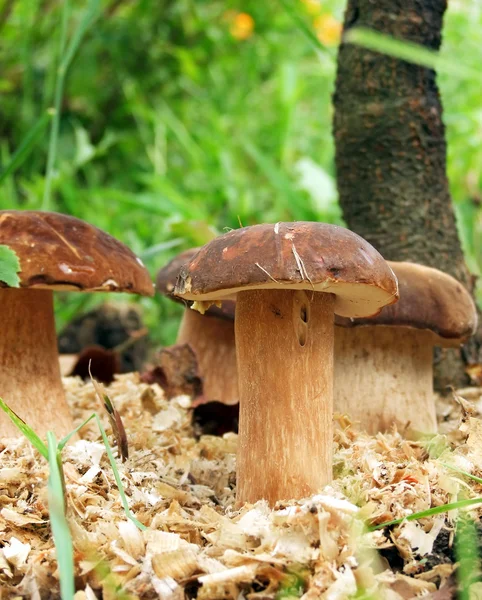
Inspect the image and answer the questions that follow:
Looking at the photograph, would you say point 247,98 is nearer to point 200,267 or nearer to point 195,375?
point 195,375

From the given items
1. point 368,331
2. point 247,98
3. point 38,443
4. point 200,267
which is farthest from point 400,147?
point 247,98

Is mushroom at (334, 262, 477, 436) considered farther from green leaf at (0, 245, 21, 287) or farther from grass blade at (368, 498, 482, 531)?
green leaf at (0, 245, 21, 287)

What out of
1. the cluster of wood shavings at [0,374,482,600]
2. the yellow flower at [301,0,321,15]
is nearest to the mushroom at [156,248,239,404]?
the cluster of wood shavings at [0,374,482,600]

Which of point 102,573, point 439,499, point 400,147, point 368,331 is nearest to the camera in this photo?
point 102,573

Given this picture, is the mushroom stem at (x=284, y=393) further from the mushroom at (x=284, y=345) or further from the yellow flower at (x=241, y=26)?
the yellow flower at (x=241, y=26)

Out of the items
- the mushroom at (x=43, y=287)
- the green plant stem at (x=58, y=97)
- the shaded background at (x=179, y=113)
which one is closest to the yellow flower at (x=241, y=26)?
the shaded background at (x=179, y=113)

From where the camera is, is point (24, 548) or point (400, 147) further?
point (400, 147)

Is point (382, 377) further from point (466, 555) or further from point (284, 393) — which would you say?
point (466, 555)
